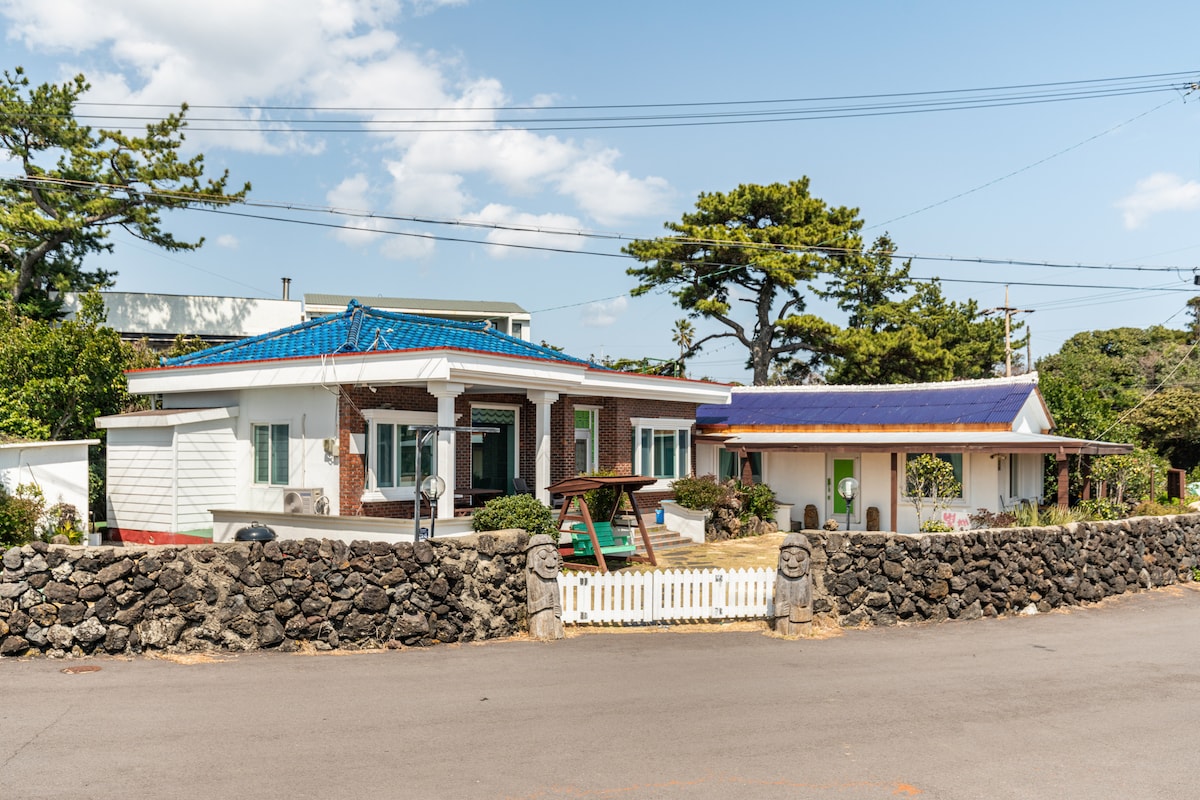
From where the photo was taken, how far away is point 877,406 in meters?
28.2

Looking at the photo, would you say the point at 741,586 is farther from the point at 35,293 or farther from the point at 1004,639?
the point at 35,293

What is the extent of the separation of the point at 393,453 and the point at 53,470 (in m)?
6.11

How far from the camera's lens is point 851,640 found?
43.6 feet

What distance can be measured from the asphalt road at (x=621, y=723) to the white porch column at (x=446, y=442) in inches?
194

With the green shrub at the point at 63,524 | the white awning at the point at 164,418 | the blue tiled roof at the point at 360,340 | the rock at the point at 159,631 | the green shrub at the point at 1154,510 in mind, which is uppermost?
the blue tiled roof at the point at 360,340

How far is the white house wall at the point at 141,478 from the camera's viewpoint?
18672 millimetres

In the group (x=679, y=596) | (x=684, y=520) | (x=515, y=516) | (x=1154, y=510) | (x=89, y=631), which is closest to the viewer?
(x=89, y=631)

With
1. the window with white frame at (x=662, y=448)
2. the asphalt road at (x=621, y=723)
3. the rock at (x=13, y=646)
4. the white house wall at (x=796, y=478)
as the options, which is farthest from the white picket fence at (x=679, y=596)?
the white house wall at (x=796, y=478)

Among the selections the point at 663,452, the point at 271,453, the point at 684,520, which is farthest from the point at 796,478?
the point at 271,453

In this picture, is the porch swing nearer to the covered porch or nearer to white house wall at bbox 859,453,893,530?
the covered porch

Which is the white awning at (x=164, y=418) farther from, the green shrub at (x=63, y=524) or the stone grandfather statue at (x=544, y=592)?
the stone grandfather statue at (x=544, y=592)

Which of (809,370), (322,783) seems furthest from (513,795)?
(809,370)

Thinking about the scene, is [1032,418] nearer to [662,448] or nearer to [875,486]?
[875,486]

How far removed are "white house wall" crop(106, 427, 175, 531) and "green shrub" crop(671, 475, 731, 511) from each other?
12.0 metres
